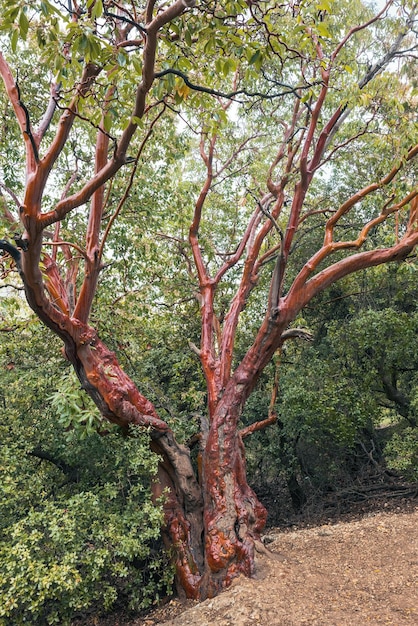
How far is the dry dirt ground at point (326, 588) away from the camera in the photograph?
3473mm

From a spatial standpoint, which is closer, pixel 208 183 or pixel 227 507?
pixel 227 507

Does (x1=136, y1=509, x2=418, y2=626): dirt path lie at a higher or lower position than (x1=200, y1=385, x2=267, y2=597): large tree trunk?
lower

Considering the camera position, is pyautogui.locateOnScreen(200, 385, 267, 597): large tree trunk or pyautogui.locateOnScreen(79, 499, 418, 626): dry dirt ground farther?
pyautogui.locateOnScreen(200, 385, 267, 597): large tree trunk

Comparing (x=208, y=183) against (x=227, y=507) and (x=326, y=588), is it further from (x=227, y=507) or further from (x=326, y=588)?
(x=326, y=588)

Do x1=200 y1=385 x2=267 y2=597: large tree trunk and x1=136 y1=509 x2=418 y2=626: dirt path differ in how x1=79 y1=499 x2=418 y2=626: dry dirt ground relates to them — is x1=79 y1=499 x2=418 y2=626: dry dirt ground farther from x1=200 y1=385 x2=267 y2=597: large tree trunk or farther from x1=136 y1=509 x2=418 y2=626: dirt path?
x1=200 y1=385 x2=267 y2=597: large tree trunk

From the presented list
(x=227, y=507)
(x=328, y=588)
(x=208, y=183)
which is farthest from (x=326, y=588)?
(x=208, y=183)

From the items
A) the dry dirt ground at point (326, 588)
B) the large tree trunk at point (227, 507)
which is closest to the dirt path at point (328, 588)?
the dry dirt ground at point (326, 588)

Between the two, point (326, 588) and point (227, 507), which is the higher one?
point (227, 507)

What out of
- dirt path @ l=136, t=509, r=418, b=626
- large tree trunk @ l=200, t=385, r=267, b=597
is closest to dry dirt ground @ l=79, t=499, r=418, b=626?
dirt path @ l=136, t=509, r=418, b=626

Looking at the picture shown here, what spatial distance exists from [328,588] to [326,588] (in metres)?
0.02

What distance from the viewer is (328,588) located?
395cm

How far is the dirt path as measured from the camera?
347 centimetres

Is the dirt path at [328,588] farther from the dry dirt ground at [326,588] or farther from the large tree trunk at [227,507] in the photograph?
the large tree trunk at [227,507]

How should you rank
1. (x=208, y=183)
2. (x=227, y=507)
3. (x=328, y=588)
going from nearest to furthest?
(x=328, y=588), (x=227, y=507), (x=208, y=183)
